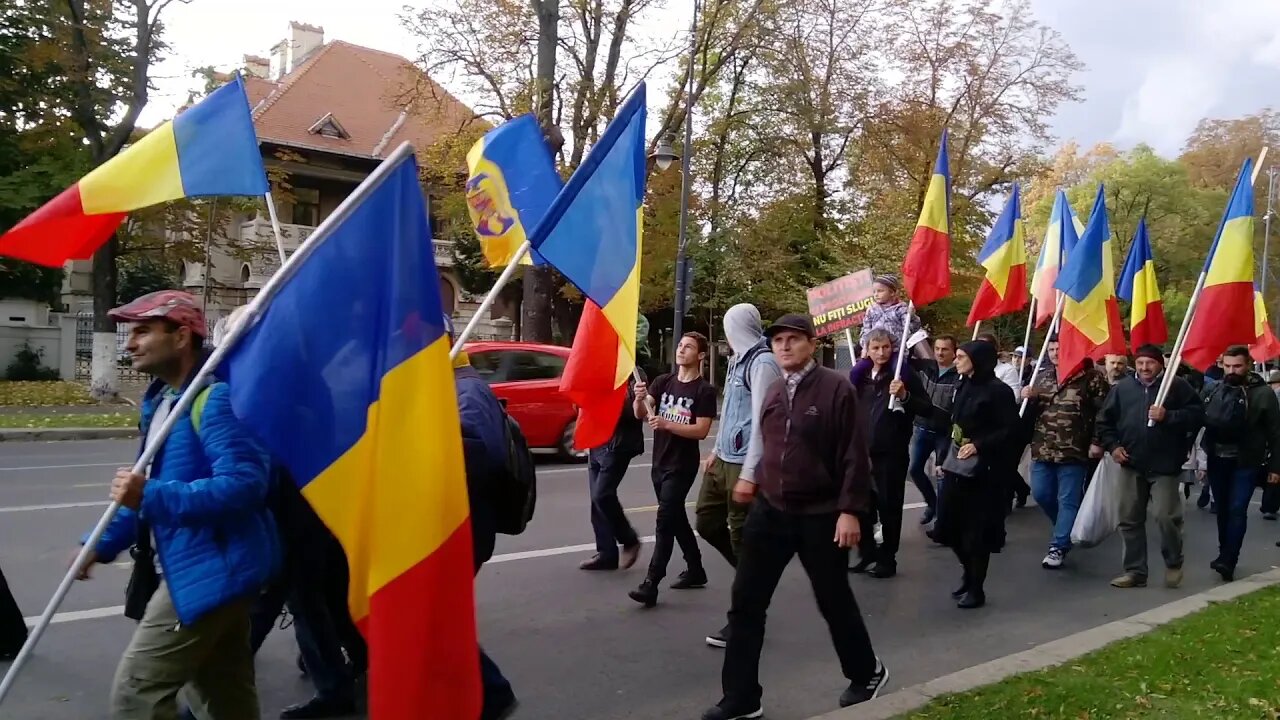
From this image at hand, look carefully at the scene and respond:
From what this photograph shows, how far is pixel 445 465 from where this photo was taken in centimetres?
266

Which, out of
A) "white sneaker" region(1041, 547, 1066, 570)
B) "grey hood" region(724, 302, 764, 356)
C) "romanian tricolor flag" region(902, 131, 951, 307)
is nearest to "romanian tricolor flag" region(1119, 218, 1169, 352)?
"romanian tricolor flag" region(902, 131, 951, 307)

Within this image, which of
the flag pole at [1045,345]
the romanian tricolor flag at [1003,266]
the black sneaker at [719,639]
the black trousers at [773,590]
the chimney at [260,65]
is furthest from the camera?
the chimney at [260,65]

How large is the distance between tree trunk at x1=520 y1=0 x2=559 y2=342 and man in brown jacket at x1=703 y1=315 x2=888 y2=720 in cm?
1665

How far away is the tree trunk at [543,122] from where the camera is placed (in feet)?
68.6

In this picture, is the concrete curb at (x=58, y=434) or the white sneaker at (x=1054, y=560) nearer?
the white sneaker at (x=1054, y=560)

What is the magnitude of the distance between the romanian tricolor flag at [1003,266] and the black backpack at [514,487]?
682 cm

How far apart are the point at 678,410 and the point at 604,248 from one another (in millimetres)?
2076

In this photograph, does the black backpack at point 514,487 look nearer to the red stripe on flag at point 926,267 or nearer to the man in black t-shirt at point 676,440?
the man in black t-shirt at point 676,440

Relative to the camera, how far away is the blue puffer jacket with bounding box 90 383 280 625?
2.80 meters

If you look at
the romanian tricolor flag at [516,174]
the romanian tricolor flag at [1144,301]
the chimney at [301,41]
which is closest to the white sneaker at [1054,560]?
the romanian tricolor flag at [1144,301]

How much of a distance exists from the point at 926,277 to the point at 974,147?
24.3 meters

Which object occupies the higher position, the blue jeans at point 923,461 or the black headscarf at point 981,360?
the black headscarf at point 981,360

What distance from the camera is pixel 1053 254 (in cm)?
1051

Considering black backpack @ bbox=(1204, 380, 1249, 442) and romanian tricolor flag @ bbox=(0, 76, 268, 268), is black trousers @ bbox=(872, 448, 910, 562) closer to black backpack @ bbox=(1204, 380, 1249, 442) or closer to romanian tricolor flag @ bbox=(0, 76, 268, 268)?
black backpack @ bbox=(1204, 380, 1249, 442)
